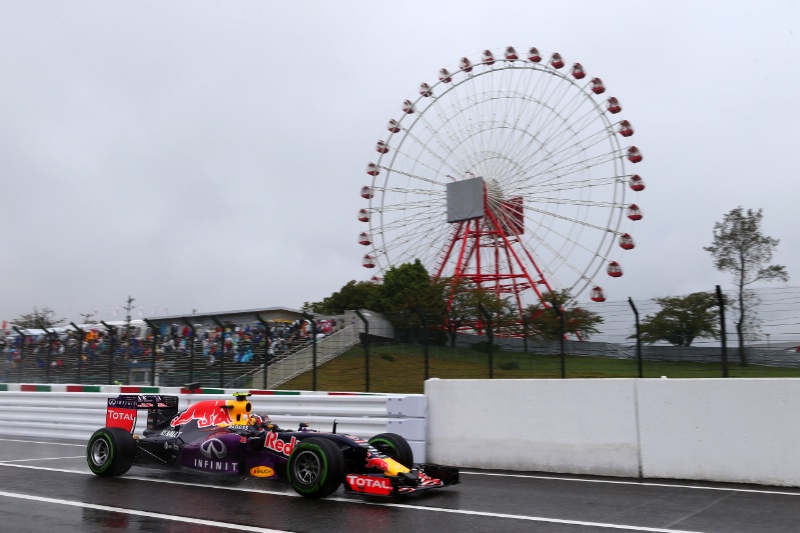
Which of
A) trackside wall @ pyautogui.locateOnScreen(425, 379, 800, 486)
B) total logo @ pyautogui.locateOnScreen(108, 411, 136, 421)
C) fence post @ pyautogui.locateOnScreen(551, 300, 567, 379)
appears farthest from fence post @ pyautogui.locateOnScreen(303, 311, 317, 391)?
total logo @ pyautogui.locateOnScreen(108, 411, 136, 421)

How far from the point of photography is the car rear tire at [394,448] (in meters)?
8.58

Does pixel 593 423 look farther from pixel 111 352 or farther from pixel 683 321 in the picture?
pixel 111 352

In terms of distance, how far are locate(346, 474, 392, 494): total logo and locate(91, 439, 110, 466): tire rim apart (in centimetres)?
364

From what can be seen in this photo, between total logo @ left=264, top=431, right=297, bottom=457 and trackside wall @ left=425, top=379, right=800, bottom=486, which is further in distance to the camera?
trackside wall @ left=425, top=379, right=800, bottom=486

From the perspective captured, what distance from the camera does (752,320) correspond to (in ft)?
39.5

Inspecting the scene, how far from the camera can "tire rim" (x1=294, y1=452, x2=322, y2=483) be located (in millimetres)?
7730

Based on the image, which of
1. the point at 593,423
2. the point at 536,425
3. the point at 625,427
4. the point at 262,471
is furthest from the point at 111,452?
the point at 625,427

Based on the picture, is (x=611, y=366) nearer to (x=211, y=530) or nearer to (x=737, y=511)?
(x=737, y=511)

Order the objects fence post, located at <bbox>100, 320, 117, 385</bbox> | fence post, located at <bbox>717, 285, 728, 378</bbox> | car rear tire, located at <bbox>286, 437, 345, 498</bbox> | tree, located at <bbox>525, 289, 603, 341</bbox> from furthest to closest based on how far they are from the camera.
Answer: fence post, located at <bbox>100, 320, 117, 385</bbox> → tree, located at <bbox>525, 289, 603, 341</bbox> → fence post, located at <bbox>717, 285, 728, 378</bbox> → car rear tire, located at <bbox>286, 437, 345, 498</bbox>

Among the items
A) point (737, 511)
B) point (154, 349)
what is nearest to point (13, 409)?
point (154, 349)

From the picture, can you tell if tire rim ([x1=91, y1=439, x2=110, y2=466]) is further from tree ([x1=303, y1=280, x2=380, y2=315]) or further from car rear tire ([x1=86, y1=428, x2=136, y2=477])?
tree ([x1=303, y1=280, x2=380, y2=315])

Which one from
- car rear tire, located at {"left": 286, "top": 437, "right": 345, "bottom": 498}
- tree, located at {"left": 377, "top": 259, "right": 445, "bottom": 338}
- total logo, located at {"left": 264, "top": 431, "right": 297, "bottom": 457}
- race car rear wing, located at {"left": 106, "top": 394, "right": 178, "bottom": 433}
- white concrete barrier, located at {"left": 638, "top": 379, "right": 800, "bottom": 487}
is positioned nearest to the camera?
car rear tire, located at {"left": 286, "top": 437, "right": 345, "bottom": 498}

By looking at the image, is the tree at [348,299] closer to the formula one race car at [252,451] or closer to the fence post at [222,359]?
the fence post at [222,359]

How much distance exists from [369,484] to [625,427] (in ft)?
12.1
